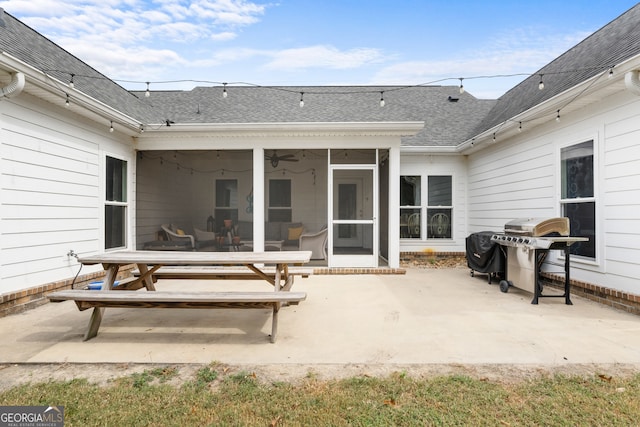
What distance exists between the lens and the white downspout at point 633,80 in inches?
145

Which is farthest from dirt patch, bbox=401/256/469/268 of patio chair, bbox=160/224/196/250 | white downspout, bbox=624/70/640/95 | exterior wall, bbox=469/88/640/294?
patio chair, bbox=160/224/196/250

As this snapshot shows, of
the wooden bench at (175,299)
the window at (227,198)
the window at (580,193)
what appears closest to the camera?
the wooden bench at (175,299)

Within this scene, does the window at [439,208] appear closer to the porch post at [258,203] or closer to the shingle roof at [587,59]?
the shingle roof at [587,59]

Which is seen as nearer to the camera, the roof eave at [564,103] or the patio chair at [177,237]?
the roof eave at [564,103]

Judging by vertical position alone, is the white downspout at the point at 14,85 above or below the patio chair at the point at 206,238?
above

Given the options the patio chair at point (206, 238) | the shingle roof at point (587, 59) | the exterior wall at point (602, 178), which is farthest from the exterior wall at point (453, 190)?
the patio chair at point (206, 238)

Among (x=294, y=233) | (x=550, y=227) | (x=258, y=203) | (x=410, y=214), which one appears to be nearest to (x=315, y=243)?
(x=258, y=203)

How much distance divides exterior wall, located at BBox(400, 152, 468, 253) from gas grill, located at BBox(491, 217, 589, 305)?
312 cm

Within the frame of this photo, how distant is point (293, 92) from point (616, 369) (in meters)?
9.12

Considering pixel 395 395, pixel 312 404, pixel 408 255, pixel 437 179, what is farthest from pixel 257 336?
pixel 437 179

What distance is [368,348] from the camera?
9.76 feet

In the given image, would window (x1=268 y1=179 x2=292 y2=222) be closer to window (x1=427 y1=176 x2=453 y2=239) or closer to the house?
the house

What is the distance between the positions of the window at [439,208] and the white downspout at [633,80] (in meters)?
4.81

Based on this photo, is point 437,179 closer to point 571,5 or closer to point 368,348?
point 571,5
